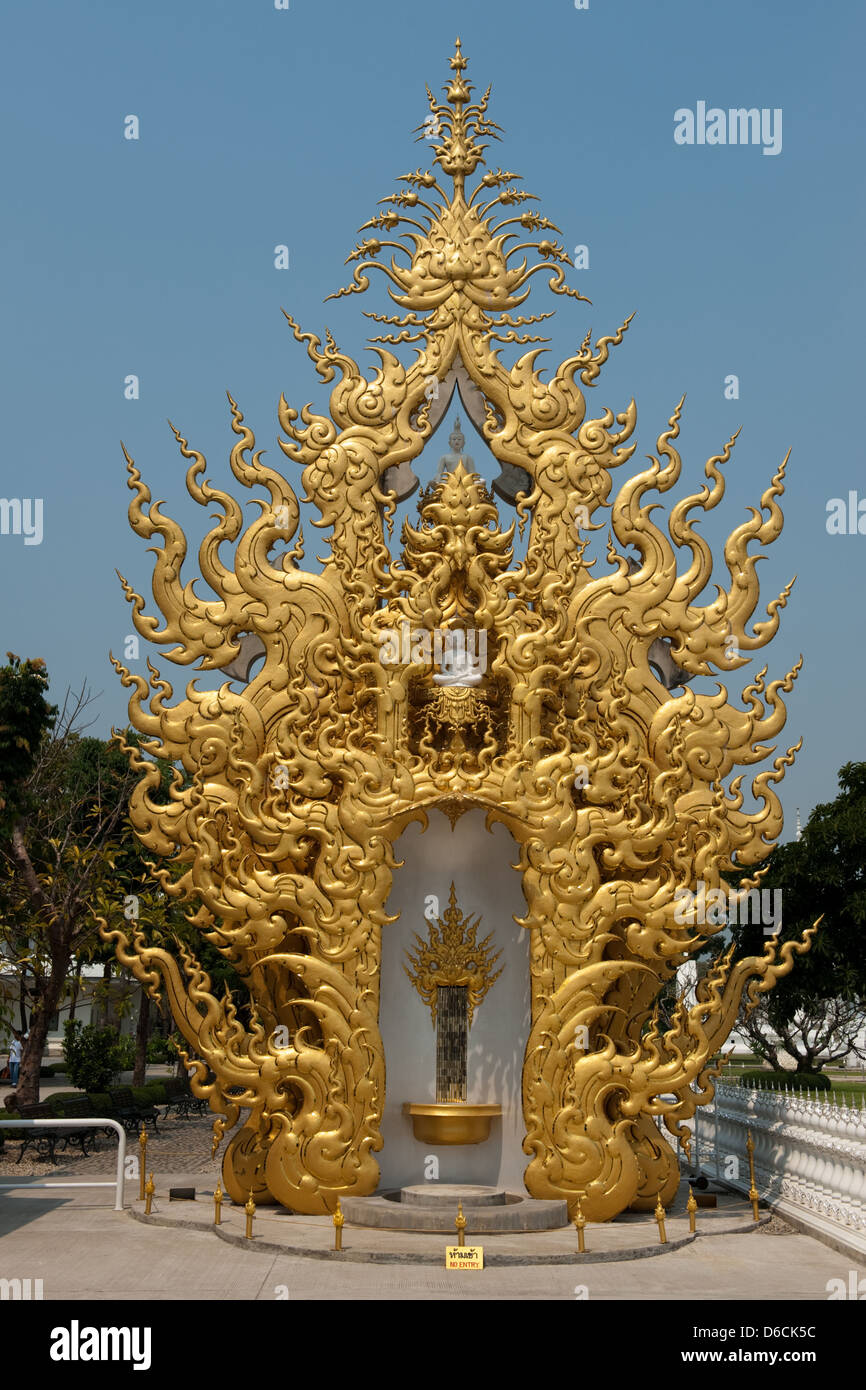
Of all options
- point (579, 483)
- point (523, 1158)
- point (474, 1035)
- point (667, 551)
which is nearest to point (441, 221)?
point (579, 483)

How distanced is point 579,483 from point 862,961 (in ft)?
41.6

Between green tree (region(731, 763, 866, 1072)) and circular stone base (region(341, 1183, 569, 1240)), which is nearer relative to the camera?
circular stone base (region(341, 1183, 569, 1240))

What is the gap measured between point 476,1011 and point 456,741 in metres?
2.39

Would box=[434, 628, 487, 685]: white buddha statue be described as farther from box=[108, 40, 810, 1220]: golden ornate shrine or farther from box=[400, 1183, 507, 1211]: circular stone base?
box=[400, 1183, 507, 1211]: circular stone base

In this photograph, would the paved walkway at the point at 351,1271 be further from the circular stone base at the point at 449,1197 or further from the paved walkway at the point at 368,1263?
the circular stone base at the point at 449,1197

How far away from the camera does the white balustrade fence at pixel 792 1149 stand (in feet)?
36.1

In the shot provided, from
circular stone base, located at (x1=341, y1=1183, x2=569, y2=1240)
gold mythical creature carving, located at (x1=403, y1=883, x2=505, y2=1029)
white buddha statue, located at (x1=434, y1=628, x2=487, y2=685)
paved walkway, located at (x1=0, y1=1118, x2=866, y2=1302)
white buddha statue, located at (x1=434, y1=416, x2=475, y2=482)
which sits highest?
white buddha statue, located at (x1=434, y1=416, x2=475, y2=482)

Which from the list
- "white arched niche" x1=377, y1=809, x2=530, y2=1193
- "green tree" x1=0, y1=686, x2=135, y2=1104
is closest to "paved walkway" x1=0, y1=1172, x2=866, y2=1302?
"white arched niche" x1=377, y1=809, x2=530, y2=1193

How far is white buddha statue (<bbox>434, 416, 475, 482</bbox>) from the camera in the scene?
13.1m

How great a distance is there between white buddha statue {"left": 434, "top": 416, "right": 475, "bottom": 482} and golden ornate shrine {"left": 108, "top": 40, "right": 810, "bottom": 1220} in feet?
1.81

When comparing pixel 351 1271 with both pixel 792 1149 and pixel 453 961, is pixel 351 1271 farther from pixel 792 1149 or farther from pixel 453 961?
pixel 792 1149

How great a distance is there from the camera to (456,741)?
470 inches

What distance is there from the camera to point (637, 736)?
1200 cm

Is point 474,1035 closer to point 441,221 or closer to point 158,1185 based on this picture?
point 158,1185
